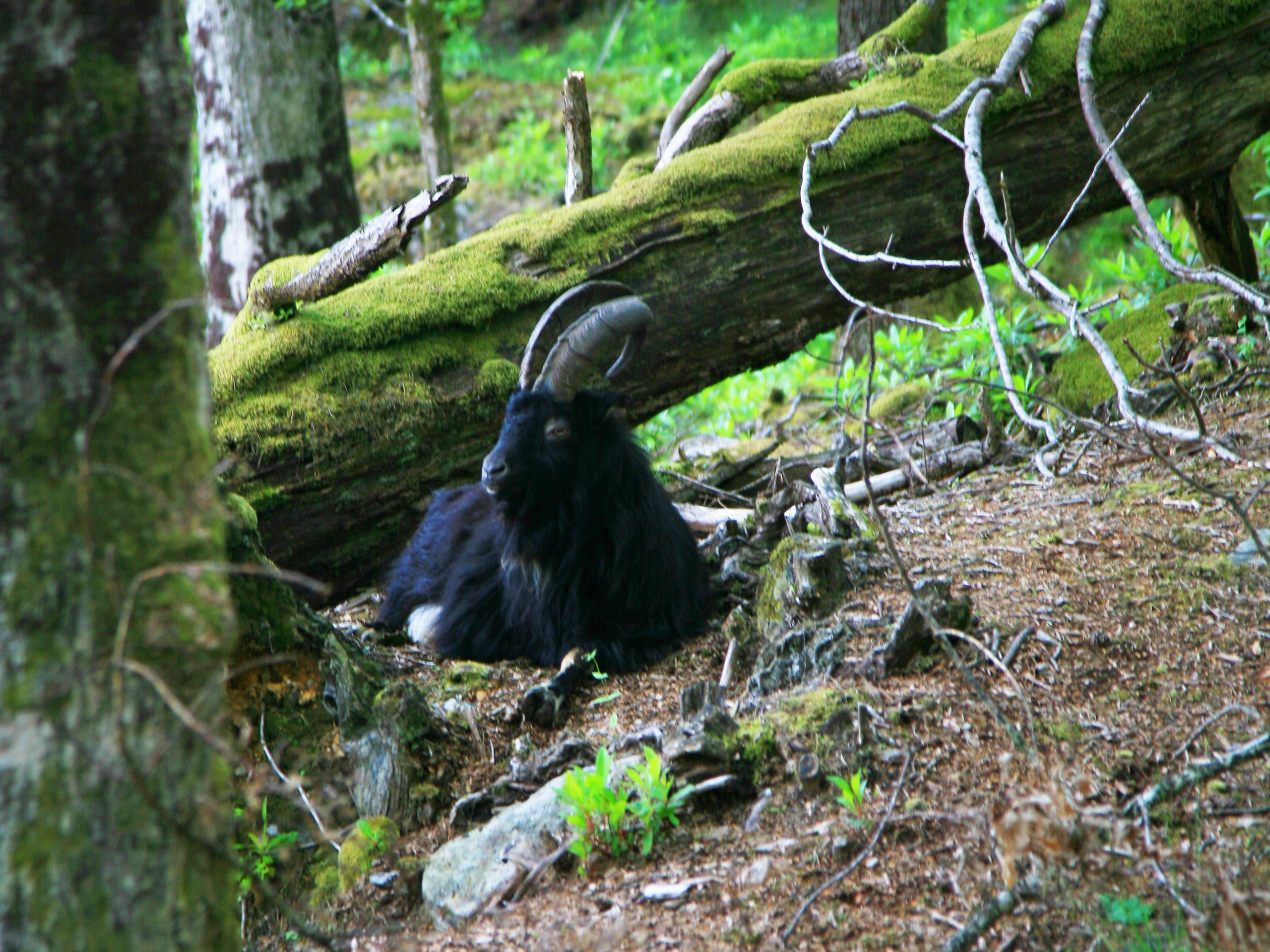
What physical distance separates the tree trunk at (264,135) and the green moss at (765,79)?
10.6 ft

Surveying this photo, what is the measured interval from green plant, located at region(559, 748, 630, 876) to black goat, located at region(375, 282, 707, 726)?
5.57 feet

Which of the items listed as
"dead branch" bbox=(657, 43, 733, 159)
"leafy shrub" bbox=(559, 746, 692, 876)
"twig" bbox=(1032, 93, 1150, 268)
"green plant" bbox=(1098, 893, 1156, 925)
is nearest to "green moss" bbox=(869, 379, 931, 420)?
"twig" bbox=(1032, 93, 1150, 268)

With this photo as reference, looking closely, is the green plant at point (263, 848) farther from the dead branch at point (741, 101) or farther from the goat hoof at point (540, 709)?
the dead branch at point (741, 101)

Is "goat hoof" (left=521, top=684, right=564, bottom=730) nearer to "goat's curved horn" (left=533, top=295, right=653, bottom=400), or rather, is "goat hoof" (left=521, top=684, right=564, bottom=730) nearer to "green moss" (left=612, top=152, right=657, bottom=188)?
"goat's curved horn" (left=533, top=295, right=653, bottom=400)

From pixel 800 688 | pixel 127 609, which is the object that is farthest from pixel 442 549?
pixel 127 609

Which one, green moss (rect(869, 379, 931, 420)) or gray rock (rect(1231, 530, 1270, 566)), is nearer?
gray rock (rect(1231, 530, 1270, 566))

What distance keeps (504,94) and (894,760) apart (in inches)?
582

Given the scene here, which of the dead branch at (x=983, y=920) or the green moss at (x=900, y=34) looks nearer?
the dead branch at (x=983, y=920)

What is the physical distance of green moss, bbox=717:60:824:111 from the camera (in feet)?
22.5

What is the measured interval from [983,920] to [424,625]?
402cm

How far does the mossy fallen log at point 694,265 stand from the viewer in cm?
487

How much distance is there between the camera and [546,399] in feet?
15.9

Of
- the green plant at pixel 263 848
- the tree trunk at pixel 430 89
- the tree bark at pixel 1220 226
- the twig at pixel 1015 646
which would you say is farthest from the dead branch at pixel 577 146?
the green plant at pixel 263 848

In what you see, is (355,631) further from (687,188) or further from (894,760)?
(894,760)
